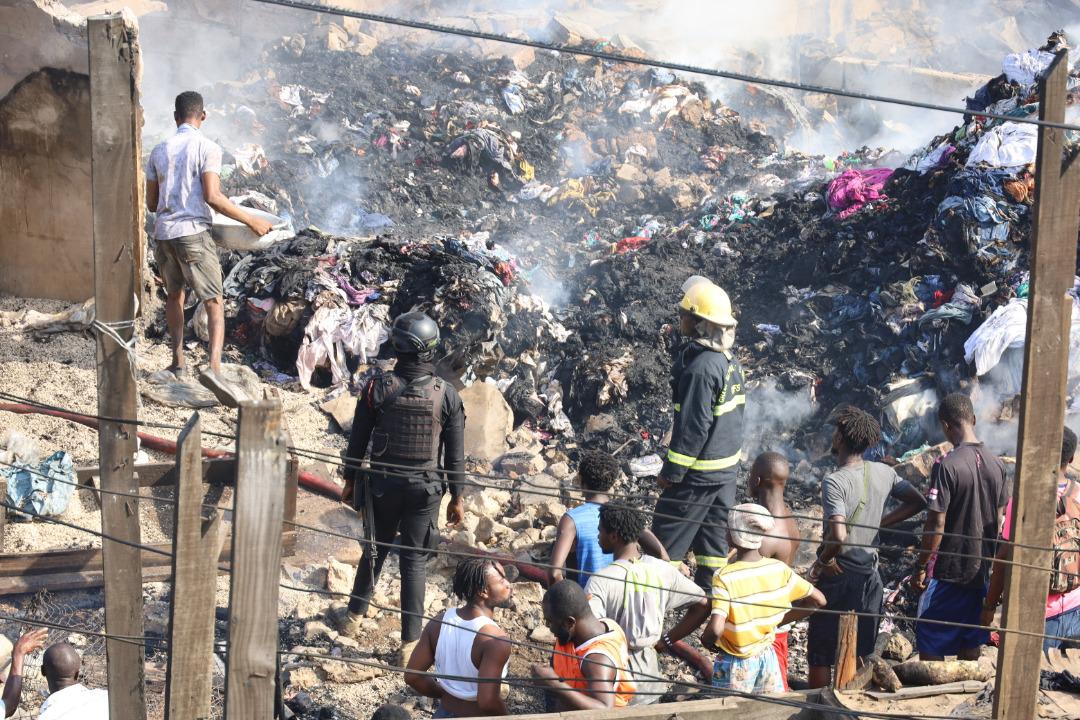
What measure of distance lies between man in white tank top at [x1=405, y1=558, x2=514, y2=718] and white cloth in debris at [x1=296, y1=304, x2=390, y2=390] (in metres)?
4.74

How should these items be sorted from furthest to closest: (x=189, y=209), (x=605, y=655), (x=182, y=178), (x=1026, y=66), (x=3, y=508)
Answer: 1. (x=1026, y=66)
2. (x=189, y=209)
3. (x=182, y=178)
4. (x=3, y=508)
5. (x=605, y=655)

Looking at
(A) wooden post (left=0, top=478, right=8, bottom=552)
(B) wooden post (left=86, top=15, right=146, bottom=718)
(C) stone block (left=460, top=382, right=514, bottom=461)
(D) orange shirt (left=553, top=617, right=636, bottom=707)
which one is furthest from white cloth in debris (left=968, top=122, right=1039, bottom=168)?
(A) wooden post (left=0, top=478, right=8, bottom=552)

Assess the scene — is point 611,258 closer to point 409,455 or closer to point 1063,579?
point 409,455

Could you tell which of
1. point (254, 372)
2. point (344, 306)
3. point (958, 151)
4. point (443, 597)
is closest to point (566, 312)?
point (344, 306)

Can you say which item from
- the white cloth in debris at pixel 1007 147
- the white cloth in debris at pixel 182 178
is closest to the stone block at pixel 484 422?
the white cloth in debris at pixel 182 178

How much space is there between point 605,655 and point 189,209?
152 inches

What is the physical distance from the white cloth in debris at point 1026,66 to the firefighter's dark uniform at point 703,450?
650 centimetres

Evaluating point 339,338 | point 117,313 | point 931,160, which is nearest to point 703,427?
point 117,313

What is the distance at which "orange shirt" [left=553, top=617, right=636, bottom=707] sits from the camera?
3.60 meters

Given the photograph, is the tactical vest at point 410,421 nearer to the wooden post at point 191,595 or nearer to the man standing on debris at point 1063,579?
the wooden post at point 191,595

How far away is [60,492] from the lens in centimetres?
577

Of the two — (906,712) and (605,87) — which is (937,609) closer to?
(906,712)

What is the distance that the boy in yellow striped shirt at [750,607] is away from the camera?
12.5ft

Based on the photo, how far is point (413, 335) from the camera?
4.78 m
